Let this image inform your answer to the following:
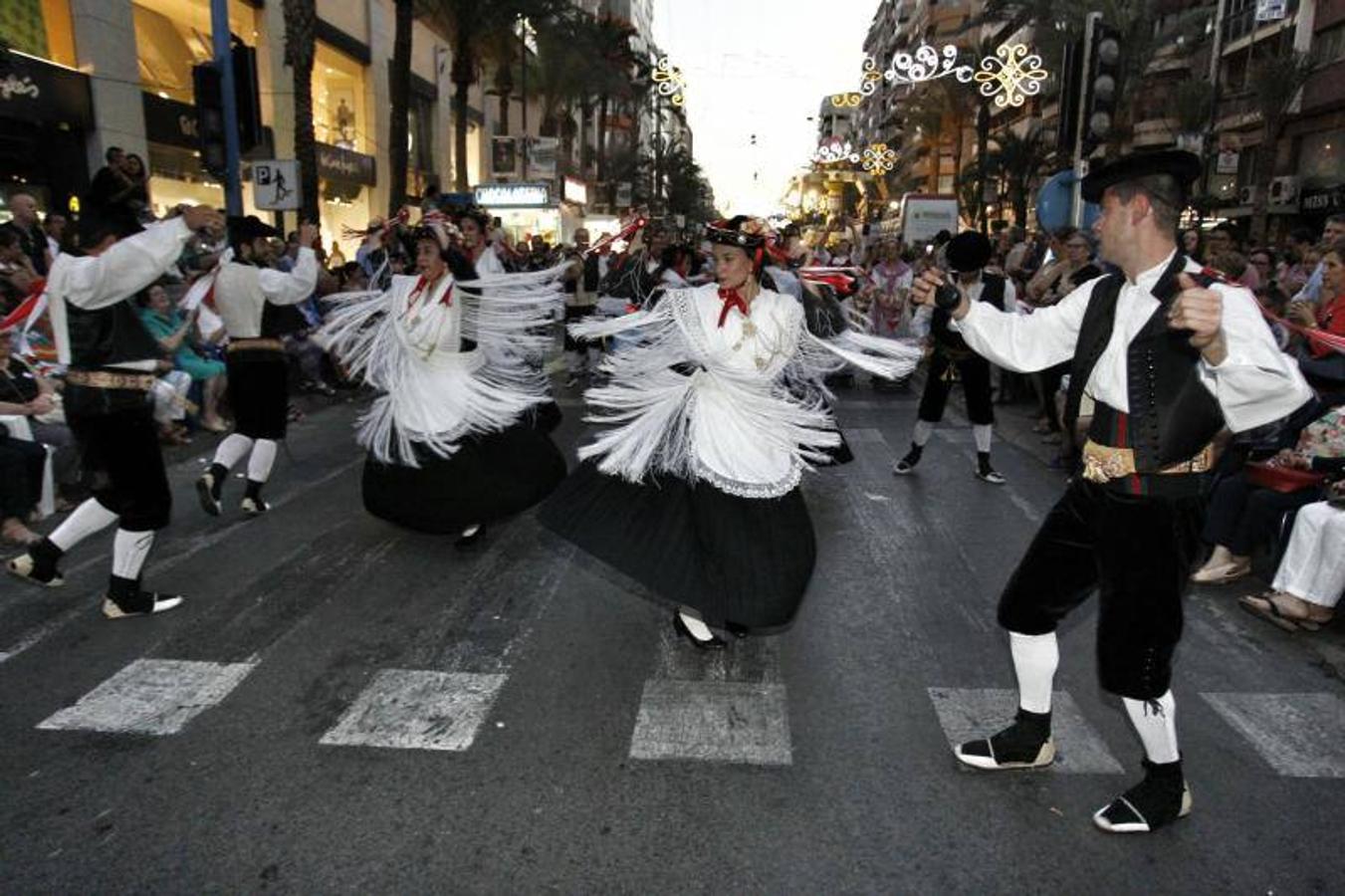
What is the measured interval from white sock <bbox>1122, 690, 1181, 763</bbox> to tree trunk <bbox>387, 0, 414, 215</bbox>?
1895cm

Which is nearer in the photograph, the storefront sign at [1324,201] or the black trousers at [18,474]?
the black trousers at [18,474]

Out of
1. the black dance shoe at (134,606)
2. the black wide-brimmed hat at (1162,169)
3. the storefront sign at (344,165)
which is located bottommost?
the black dance shoe at (134,606)

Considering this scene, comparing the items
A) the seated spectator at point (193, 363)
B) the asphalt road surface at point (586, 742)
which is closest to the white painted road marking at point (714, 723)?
the asphalt road surface at point (586, 742)

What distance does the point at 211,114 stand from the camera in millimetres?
11414

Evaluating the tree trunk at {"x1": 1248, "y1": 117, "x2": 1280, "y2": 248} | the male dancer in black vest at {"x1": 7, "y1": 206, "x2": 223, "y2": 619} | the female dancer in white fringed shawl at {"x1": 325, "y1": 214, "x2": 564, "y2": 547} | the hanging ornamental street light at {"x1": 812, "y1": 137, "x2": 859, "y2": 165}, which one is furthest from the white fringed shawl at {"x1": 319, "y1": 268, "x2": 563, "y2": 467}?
the hanging ornamental street light at {"x1": 812, "y1": 137, "x2": 859, "y2": 165}

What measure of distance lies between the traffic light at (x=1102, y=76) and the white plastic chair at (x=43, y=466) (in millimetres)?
11150

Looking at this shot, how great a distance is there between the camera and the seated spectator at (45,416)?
6.22 m

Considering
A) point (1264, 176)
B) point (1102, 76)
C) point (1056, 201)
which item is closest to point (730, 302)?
point (1102, 76)

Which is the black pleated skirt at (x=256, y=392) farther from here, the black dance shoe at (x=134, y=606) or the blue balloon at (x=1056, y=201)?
the blue balloon at (x=1056, y=201)

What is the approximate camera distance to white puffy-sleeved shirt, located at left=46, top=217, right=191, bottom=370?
14.8 ft

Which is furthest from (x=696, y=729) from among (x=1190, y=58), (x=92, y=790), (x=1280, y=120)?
(x=1190, y=58)

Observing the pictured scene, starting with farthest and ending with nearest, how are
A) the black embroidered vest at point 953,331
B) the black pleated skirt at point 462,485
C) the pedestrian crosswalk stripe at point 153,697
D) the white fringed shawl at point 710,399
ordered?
the black embroidered vest at point 953,331 < the black pleated skirt at point 462,485 < the white fringed shawl at point 710,399 < the pedestrian crosswalk stripe at point 153,697

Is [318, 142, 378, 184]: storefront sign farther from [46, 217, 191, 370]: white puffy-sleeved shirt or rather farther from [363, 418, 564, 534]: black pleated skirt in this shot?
[46, 217, 191, 370]: white puffy-sleeved shirt

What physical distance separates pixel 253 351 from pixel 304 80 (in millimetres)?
11691
